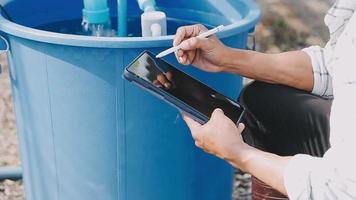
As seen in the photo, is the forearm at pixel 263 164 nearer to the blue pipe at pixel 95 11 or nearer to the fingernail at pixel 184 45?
the fingernail at pixel 184 45

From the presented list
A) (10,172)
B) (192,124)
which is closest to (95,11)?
(192,124)

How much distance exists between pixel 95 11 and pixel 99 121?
29 centimetres

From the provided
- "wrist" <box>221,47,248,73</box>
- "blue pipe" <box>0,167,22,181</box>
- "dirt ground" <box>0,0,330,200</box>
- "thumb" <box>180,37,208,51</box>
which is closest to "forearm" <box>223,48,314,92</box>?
"wrist" <box>221,47,248,73</box>

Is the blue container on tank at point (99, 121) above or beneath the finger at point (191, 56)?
beneath

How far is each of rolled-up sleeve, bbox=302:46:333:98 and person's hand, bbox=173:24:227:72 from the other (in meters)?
0.23

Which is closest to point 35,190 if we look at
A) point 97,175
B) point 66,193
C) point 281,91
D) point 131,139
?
point 66,193

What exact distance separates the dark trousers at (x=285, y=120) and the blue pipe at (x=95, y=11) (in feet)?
1.30

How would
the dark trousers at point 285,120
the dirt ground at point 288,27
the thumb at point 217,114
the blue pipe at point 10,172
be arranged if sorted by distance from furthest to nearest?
the dirt ground at point 288,27
the blue pipe at point 10,172
the dark trousers at point 285,120
the thumb at point 217,114

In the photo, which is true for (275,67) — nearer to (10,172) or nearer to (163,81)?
(163,81)

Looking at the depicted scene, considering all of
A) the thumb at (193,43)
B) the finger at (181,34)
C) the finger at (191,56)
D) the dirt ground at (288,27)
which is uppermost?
the finger at (181,34)

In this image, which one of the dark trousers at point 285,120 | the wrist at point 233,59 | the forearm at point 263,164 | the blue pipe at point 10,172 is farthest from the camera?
the blue pipe at point 10,172

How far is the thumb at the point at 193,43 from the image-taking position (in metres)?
1.40

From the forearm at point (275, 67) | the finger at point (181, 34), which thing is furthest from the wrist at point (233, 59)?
the finger at point (181, 34)

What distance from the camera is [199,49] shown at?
59.6 inches
